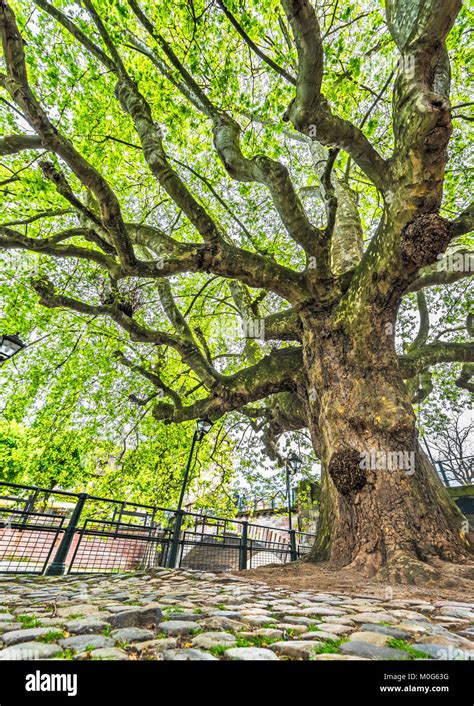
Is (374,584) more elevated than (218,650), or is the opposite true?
(218,650)

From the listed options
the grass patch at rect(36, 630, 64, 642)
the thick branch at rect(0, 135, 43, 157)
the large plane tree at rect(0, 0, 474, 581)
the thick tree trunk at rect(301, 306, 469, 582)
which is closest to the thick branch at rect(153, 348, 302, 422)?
the large plane tree at rect(0, 0, 474, 581)

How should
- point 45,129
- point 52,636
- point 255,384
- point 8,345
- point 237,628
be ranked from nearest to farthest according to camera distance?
point 52,636
point 237,628
point 45,129
point 8,345
point 255,384

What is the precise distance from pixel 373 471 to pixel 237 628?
9.79 feet

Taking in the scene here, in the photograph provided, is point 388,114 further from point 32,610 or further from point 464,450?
point 464,450

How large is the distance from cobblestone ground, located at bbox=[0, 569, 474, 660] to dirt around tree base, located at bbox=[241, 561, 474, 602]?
0.27 m

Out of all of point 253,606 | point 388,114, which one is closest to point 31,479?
A: point 253,606

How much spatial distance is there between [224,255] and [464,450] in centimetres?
2017

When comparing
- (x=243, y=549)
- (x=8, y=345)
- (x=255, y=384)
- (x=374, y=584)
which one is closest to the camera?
(x=374, y=584)

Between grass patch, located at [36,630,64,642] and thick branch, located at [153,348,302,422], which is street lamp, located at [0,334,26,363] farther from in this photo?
grass patch, located at [36,630,64,642]

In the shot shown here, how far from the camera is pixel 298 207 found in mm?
4664

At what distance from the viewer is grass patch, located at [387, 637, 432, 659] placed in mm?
1328

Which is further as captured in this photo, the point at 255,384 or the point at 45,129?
the point at 255,384

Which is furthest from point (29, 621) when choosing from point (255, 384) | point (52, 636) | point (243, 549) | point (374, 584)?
point (243, 549)

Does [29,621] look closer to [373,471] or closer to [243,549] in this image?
[373,471]
